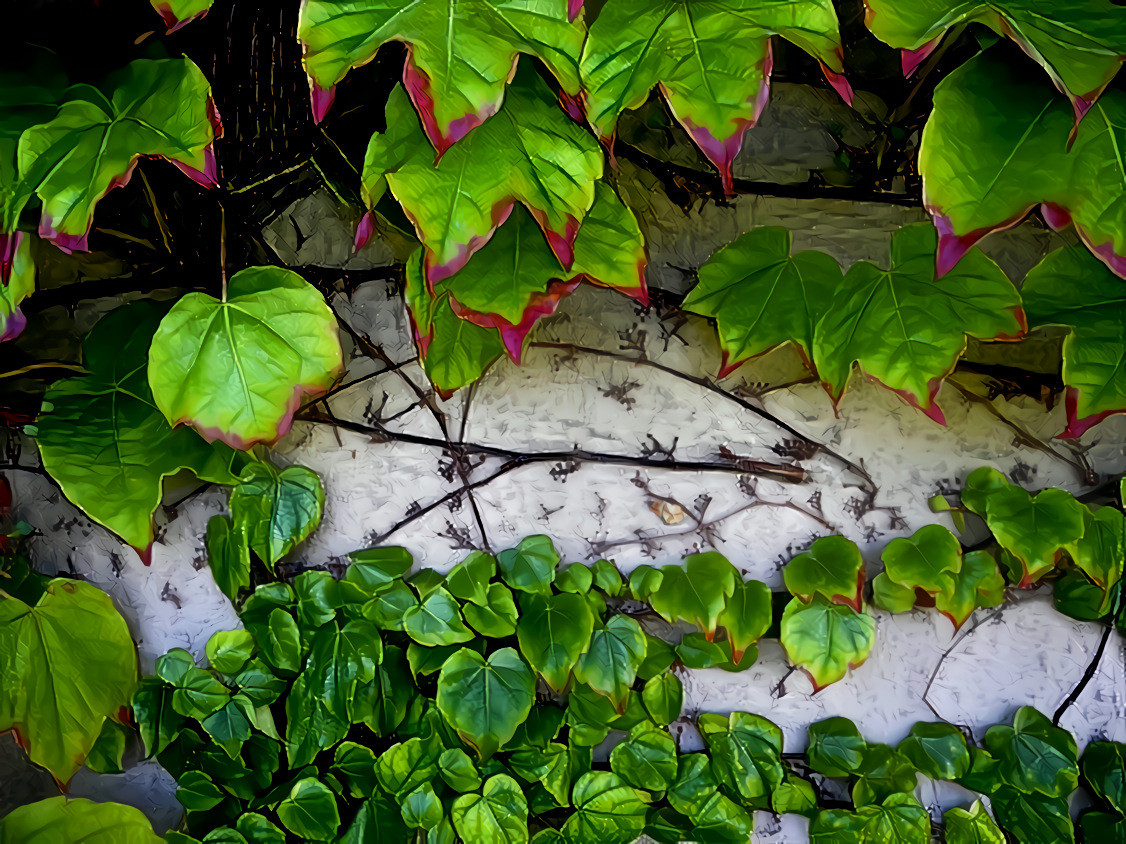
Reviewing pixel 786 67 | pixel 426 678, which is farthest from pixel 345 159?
pixel 426 678

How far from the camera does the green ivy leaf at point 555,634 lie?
2.38 ft

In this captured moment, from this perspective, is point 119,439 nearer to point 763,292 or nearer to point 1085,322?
point 763,292

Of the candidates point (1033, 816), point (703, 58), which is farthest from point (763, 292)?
point (1033, 816)

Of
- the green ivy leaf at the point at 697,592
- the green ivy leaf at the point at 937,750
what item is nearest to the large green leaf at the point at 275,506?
the green ivy leaf at the point at 697,592

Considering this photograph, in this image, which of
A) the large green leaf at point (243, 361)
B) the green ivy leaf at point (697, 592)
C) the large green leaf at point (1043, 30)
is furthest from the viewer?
the green ivy leaf at point (697, 592)

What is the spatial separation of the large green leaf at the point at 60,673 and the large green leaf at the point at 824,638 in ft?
2.65

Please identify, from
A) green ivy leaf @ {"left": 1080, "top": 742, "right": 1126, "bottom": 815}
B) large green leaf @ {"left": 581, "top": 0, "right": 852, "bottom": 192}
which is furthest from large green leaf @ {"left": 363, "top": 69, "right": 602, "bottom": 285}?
green ivy leaf @ {"left": 1080, "top": 742, "right": 1126, "bottom": 815}

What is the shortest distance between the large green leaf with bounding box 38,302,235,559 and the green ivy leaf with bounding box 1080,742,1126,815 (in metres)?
1.10

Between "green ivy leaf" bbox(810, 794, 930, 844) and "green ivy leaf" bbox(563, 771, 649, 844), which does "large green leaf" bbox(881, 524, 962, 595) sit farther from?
"green ivy leaf" bbox(563, 771, 649, 844)

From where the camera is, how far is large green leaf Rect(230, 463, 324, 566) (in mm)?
776

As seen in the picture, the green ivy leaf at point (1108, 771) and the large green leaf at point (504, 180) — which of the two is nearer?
the large green leaf at point (504, 180)

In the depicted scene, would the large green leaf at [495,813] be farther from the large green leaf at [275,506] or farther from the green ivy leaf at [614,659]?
the large green leaf at [275,506]

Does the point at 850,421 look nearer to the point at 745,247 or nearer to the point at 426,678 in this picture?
the point at 745,247

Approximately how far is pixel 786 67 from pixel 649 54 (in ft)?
0.92
